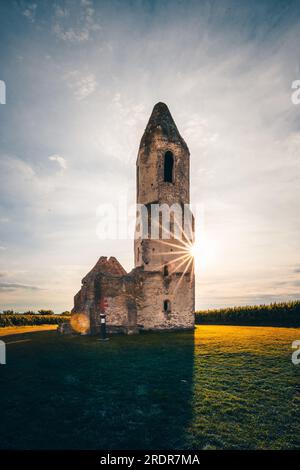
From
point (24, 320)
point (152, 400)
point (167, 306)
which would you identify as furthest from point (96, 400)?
point (24, 320)

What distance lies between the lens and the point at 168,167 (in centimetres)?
2014

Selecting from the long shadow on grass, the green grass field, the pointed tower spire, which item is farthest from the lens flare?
the pointed tower spire

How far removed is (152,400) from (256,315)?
2226 centimetres

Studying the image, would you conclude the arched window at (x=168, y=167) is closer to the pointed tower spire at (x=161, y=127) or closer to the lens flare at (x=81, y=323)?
the pointed tower spire at (x=161, y=127)

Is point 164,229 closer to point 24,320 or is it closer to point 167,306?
point 167,306

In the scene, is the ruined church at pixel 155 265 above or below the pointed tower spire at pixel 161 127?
below

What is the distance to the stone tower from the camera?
18.1 meters

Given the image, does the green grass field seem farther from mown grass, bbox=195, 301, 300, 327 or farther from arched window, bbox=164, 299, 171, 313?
mown grass, bbox=195, 301, 300, 327

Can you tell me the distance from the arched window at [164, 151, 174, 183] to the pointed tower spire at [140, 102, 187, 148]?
1108 mm

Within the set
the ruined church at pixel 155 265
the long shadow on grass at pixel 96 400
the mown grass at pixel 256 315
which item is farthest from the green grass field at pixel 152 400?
the mown grass at pixel 256 315

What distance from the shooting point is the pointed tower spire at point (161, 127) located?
19734mm
